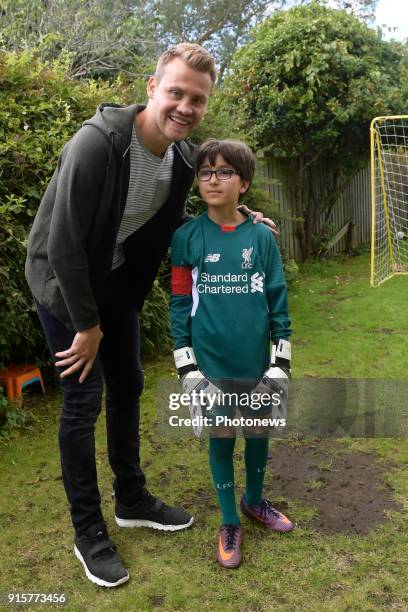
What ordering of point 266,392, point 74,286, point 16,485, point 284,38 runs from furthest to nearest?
point 284,38 < point 16,485 < point 266,392 < point 74,286

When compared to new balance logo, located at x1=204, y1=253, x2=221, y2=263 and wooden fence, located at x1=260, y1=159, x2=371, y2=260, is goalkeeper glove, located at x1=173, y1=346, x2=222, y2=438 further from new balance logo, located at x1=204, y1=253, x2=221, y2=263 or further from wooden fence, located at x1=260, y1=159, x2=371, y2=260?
wooden fence, located at x1=260, y1=159, x2=371, y2=260

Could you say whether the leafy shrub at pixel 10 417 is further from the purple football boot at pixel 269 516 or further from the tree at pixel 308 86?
the tree at pixel 308 86

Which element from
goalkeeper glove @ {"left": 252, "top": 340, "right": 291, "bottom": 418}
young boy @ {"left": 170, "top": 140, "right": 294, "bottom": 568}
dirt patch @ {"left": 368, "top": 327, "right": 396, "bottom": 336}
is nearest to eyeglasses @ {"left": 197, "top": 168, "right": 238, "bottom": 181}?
young boy @ {"left": 170, "top": 140, "right": 294, "bottom": 568}

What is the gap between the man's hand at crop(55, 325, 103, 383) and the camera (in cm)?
220

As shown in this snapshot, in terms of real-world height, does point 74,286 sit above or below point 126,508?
above

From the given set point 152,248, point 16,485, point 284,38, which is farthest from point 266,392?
point 284,38

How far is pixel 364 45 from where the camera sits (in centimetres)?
890

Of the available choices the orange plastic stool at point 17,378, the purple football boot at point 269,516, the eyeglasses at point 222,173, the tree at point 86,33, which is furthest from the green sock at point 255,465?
the tree at point 86,33

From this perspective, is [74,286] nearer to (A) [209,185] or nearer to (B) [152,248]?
(B) [152,248]

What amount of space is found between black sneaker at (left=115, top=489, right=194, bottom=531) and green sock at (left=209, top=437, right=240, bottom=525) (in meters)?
0.26

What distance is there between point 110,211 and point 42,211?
0.30 metres

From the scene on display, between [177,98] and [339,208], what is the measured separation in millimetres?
8991

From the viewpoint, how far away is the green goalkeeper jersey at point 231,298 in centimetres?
237

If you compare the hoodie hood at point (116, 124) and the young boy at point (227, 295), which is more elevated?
the hoodie hood at point (116, 124)
